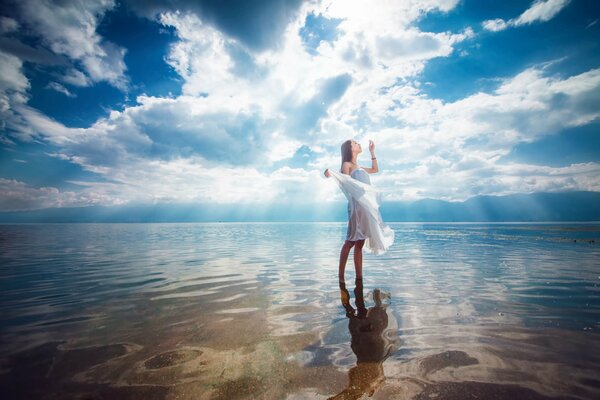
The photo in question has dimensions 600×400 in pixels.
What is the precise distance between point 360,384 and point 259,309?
2682 millimetres

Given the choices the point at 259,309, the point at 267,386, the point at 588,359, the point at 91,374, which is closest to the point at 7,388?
the point at 91,374

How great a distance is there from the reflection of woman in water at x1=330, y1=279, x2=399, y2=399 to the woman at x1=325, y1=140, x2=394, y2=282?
1243 mm

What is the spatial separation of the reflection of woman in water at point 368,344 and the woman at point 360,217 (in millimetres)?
1243

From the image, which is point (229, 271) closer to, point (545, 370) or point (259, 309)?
point (259, 309)

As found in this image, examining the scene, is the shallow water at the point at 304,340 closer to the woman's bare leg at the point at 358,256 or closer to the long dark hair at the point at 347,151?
the woman's bare leg at the point at 358,256

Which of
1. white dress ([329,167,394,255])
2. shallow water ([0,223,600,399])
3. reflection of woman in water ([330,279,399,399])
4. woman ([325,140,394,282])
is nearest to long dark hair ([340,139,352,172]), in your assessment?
woman ([325,140,394,282])

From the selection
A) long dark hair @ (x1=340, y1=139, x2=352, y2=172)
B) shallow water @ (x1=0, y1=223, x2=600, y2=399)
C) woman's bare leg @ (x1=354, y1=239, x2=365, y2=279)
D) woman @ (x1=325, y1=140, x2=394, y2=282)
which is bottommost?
shallow water @ (x1=0, y1=223, x2=600, y2=399)

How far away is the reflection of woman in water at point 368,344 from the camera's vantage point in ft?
6.60

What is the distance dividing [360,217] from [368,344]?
3191 mm

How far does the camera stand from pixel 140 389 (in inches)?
81.5

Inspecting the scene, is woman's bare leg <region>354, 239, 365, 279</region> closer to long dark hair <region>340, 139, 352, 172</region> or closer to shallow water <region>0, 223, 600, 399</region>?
shallow water <region>0, 223, 600, 399</region>

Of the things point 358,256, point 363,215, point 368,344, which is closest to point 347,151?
point 363,215

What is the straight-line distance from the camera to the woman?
5.63 m

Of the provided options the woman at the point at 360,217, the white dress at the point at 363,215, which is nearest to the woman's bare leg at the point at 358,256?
the woman at the point at 360,217
